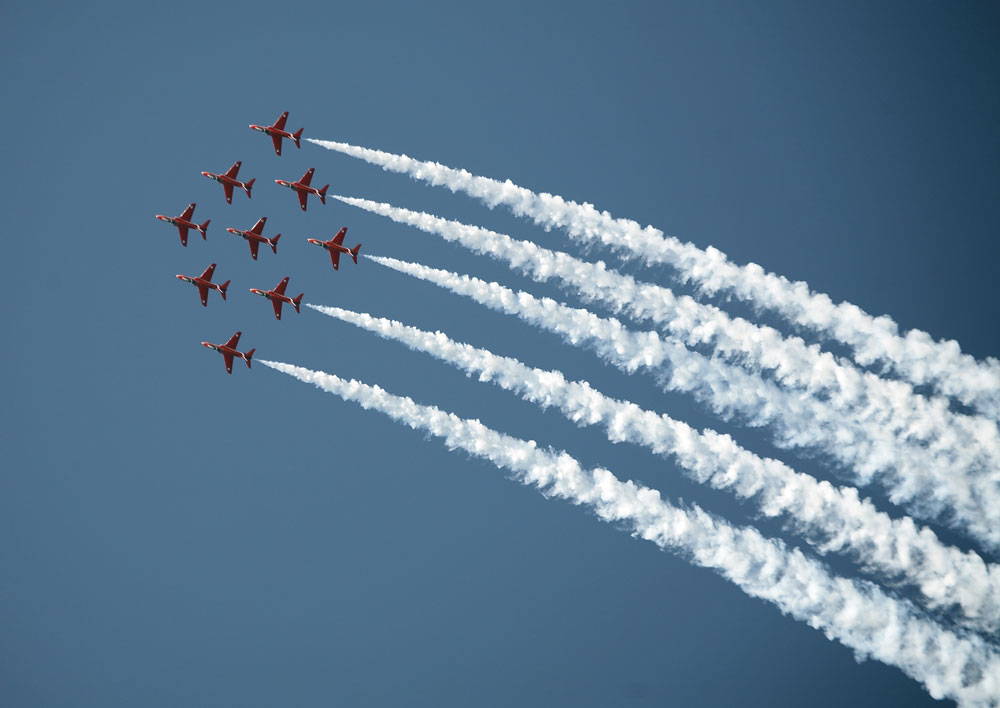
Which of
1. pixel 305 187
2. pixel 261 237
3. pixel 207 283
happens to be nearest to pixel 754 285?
pixel 305 187

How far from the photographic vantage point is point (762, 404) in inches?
2120

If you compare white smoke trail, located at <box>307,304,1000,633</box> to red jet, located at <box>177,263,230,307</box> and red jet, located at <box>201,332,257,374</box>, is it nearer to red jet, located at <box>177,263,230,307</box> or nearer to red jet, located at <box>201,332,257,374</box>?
red jet, located at <box>201,332,257,374</box>

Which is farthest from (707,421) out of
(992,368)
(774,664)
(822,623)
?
(774,664)

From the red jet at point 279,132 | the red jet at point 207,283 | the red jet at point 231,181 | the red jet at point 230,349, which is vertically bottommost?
the red jet at point 230,349

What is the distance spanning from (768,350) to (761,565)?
12376 mm

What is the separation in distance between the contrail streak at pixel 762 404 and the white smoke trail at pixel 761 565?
5.62 m

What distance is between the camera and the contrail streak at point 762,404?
49812 mm

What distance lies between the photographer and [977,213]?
87250 millimetres

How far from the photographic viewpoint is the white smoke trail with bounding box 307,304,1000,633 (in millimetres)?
48344

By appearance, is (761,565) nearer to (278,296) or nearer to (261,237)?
(278,296)

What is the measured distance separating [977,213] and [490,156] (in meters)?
49.5

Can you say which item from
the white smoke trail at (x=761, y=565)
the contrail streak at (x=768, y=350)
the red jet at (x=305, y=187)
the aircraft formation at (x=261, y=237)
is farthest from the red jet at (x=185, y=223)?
the white smoke trail at (x=761, y=565)

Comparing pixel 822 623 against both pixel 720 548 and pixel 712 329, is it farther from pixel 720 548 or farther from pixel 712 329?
pixel 712 329

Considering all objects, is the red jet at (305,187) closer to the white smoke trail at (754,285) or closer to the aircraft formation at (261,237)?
the aircraft formation at (261,237)
